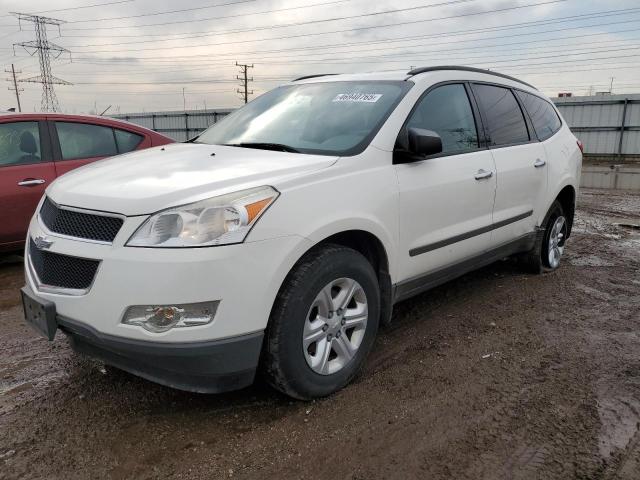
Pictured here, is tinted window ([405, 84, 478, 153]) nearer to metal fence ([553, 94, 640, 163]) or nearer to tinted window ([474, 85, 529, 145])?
tinted window ([474, 85, 529, 145])

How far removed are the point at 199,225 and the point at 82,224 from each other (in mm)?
619

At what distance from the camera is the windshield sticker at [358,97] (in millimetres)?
3555

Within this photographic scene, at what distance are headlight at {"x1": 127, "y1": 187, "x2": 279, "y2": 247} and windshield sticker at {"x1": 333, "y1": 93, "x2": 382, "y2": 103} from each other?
1.46 m

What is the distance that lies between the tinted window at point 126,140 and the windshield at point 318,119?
224cm

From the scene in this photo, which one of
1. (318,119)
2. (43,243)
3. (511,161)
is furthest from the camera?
(511,161)

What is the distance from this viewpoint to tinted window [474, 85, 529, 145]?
4.30m

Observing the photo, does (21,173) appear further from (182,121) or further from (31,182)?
(182,121)

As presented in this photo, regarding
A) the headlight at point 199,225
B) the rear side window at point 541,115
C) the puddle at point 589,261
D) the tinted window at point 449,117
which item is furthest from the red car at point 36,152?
the puddle at point 589,261

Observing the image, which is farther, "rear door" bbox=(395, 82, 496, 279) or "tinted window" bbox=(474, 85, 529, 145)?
"tinted window" bbox=(474, 85, 529, 145)

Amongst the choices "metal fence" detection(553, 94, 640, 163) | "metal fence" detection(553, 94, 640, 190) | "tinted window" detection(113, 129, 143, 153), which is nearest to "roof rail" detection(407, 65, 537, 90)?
"tinted window" detection(113, 129, 143, 153)

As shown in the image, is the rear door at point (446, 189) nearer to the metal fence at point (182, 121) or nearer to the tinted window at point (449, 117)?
the tinted window at point (449, 117)

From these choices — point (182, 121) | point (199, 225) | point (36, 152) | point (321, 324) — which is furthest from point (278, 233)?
point (182, 121)

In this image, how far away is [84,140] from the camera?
5750mm

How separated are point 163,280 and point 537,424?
1.97 m
